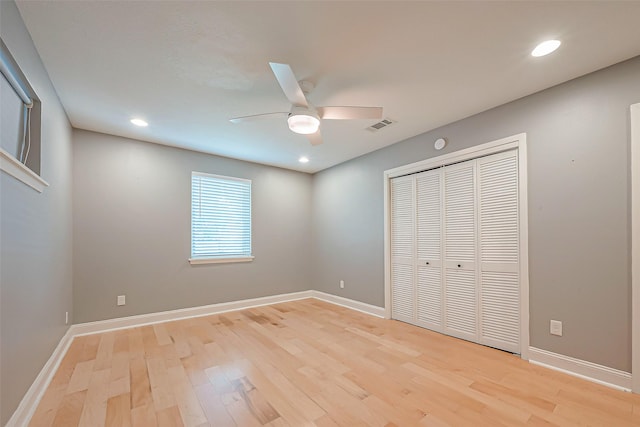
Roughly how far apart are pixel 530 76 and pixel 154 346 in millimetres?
4517

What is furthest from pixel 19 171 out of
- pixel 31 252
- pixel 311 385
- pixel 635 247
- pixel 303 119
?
pixel 635 247

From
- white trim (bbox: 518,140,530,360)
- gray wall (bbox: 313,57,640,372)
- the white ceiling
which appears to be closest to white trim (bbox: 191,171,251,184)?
the white ceiling

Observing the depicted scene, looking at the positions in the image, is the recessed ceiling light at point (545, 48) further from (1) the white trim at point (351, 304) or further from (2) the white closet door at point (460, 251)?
(1) the white trim at point (351, 304)

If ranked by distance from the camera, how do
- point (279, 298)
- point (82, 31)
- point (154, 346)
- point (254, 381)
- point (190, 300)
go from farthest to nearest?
point (279, 298), point (190, 300), point (154, 346), point (254, 381), point (82, 31)

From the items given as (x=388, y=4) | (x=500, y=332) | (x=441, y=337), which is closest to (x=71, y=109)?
(x=388, y=4)

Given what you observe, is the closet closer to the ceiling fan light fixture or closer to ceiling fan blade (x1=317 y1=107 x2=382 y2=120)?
ceiling fan blade (x1=317 y1=107 x2=382 y2=120)

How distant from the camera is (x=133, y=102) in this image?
106 inches

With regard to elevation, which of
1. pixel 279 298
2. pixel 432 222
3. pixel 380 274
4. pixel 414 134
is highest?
pixel 414 134

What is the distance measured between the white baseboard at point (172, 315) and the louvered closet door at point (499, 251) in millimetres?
3281

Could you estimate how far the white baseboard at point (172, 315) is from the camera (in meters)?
3.31

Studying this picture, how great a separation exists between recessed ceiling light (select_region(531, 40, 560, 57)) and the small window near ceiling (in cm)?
334

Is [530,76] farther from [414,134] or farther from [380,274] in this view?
[380,274]

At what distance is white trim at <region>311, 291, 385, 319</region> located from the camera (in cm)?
404

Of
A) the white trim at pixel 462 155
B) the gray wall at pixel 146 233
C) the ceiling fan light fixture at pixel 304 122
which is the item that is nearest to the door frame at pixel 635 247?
the white trim at pixel 462 155
